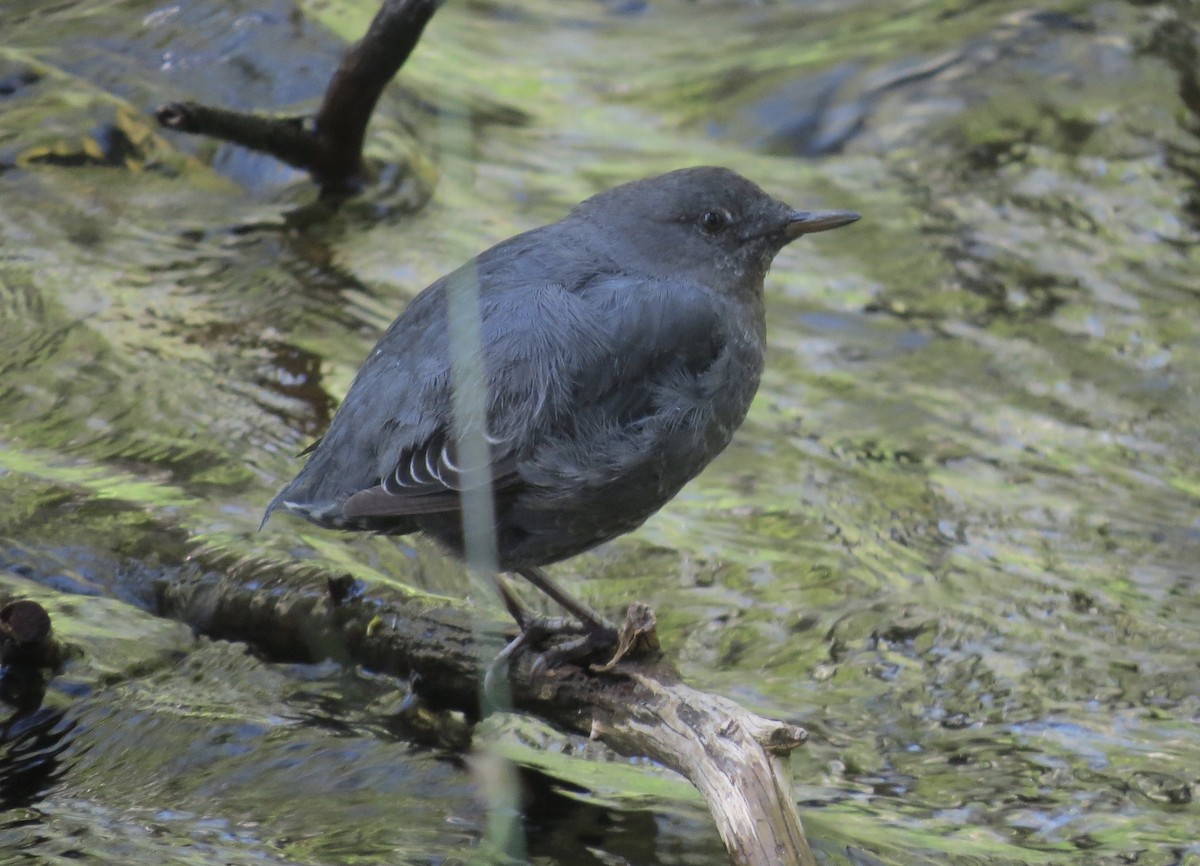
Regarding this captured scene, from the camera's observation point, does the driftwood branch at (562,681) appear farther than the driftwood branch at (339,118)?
No

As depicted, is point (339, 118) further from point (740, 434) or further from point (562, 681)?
point (562, 681)

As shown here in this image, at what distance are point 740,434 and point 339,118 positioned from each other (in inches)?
82.7

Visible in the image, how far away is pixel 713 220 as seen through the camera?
12.6ft

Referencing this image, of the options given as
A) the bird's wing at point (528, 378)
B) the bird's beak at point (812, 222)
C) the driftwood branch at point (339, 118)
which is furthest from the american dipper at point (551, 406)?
the driftwood branch at point (339, 118)

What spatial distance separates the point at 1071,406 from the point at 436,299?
11.0 ft

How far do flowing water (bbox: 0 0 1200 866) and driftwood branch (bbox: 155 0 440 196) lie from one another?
0.76 feet

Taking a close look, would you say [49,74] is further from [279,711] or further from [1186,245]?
[1186,245]

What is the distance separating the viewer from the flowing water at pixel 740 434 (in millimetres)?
3455

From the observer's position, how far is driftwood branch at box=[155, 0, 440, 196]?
554cm

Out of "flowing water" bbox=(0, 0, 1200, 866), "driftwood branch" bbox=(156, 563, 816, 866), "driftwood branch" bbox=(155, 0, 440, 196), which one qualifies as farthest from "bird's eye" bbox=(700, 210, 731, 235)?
"driftwood branch" bbox=(155, 0, 440, 196)

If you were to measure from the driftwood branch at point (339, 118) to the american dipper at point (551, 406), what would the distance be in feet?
7.24

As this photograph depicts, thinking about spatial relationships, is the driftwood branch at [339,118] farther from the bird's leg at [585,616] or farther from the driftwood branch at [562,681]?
the bird's leg at [585,616]

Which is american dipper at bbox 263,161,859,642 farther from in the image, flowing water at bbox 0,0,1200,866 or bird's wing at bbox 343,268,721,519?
flowing water at bbox 0,0,1200,866

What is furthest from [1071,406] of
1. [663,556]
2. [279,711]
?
[279,711]
